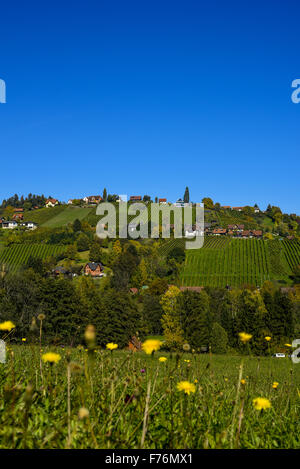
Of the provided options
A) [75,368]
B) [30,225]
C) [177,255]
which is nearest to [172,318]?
[75,368]

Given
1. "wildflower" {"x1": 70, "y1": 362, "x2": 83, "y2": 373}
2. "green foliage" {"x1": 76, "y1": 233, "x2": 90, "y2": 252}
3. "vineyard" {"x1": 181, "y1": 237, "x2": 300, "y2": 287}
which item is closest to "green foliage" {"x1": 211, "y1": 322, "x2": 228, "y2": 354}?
"wildflower" {"x1": 70, "y1": 362, "x2": 83, "y2": 373}

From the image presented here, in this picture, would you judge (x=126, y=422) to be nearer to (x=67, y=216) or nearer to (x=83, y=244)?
A: (x=83, y=244)

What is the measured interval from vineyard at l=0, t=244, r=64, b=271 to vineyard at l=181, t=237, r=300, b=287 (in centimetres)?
3788

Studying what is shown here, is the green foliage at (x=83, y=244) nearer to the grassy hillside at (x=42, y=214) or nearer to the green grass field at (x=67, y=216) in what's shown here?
the green grass field at (x=67, y=216)

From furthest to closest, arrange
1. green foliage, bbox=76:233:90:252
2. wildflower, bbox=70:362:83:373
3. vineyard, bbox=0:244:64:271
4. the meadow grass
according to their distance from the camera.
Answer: green foliage, bbox=76:233:90:252
vineyard, bbox=0:244:64:271
the meadow grass
wildflower, bbox=70:362:83:373

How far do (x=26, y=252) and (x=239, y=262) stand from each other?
57435 mm

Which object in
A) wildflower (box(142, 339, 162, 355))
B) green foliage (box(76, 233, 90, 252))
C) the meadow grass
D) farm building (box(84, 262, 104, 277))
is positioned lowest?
the meadow grass

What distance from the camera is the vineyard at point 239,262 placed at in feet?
277

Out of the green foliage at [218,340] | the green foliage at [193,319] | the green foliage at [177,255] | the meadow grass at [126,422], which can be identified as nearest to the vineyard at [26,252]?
the green foliage at [177,255]

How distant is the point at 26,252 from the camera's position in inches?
3991

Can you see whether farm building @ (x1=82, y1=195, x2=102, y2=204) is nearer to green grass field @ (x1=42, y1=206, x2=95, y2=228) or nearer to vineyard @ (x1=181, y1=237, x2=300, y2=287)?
green grass field @ (x1=42, y1=206, x2=95, y2=228)

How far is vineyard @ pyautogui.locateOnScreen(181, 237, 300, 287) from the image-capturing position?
84.5 meters

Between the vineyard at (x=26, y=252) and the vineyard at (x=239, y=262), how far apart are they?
124ft
